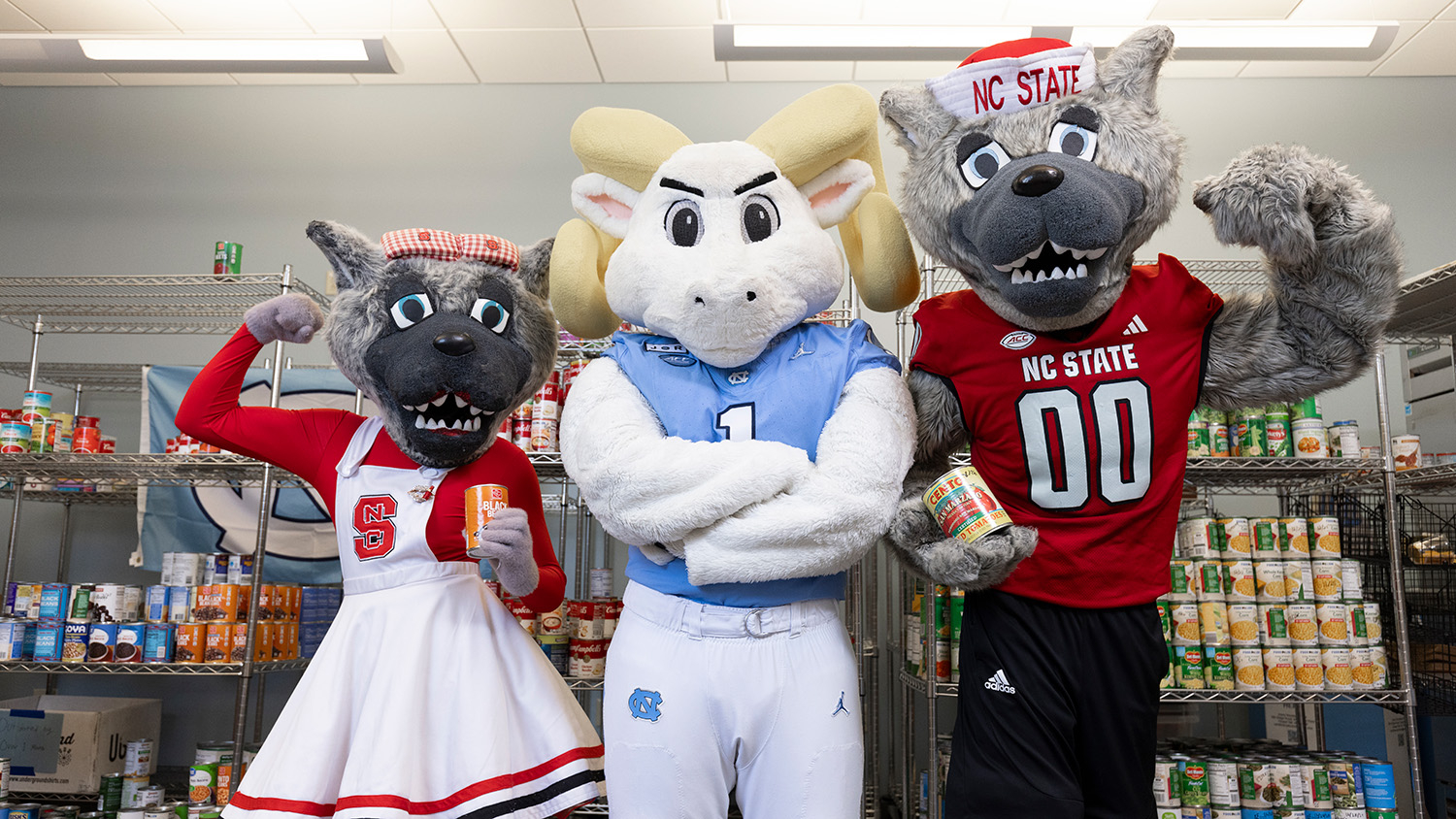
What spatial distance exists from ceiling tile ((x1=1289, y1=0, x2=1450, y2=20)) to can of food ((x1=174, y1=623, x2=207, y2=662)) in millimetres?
4742

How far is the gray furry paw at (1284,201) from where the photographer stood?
4.36ft

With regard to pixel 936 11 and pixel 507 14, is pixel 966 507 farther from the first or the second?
pixel 507 14

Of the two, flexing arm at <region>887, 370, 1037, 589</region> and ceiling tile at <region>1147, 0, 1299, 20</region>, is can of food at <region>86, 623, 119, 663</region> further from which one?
ceiling tile at <region>1147, 0, 1299, 20</region>

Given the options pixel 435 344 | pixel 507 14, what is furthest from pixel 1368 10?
pixel 435 344

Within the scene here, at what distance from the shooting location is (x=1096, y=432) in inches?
58.4

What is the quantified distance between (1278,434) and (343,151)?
13.5 feet

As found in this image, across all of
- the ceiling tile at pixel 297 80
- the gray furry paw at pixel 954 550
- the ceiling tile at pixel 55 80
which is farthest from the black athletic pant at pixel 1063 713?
the ceiling tile at pixel 55 80

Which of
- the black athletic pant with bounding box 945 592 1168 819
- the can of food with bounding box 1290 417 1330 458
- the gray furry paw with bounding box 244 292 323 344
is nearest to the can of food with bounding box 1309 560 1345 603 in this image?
the can of food with bounding box 1290 417 1330 458

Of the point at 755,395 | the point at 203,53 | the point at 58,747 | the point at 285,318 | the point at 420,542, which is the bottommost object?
the point at 58,747

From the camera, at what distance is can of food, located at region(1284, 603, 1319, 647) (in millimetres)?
2570

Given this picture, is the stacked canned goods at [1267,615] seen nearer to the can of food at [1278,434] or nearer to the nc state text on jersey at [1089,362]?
the can of food at [1278,434]

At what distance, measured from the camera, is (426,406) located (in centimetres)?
171

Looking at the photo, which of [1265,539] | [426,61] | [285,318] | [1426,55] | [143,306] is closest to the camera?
[285,318]

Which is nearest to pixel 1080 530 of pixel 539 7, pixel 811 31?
pixel 811 31
